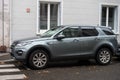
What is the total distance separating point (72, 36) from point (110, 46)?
1.85 m

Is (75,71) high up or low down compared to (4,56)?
down

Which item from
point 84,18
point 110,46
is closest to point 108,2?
point 84,18

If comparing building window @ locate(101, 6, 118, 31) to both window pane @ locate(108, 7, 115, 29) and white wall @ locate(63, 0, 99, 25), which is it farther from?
white wall @ locate(63, 0, 99, 25)

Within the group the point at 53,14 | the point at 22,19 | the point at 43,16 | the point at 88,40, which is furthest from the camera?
the point at 53,14

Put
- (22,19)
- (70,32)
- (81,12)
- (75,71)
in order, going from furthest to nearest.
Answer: (81,12)
(22,19)
(70,32)
(75,71)

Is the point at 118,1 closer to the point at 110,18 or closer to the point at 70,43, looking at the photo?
the point at 110,18

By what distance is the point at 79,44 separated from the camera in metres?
12.7

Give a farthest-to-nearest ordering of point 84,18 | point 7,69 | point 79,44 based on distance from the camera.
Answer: point 84,18, point 79,44, point 7,69

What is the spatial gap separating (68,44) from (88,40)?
991mm

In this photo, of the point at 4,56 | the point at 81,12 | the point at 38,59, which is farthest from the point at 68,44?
the point at 81,12

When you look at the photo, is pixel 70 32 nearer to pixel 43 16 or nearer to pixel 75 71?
pixel 75 71

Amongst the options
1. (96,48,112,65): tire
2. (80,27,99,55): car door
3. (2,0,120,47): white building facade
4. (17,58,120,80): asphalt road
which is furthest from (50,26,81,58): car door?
(2,0,120,47): white building facade

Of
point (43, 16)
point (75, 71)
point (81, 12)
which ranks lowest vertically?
point (75, 71)

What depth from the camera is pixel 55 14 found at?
18062mm
